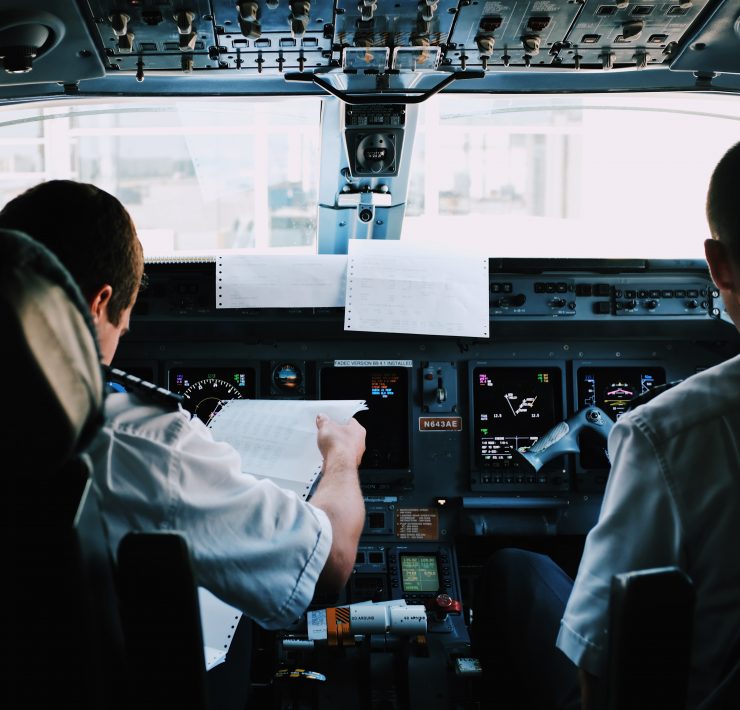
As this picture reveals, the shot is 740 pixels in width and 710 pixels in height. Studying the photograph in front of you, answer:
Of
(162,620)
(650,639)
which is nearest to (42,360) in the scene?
(162,620)

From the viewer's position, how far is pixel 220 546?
118 centimetres

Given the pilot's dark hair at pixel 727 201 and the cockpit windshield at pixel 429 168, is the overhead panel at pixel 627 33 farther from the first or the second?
the pilot's dark hair at pixel 727 201

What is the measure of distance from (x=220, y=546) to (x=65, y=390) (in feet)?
1.65

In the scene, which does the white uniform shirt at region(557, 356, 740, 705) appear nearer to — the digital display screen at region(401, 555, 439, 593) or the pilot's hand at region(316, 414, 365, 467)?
the pilot's hand at region(316, 414, 365, 467)

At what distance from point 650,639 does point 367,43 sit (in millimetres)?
1796

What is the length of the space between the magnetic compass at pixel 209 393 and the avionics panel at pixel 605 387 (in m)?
1.26

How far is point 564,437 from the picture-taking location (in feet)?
8.71

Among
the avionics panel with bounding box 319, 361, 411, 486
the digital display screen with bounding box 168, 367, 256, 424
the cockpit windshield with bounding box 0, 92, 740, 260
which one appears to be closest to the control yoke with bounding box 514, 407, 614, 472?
the avionics panel with bounding box 319, 361, 411, 486

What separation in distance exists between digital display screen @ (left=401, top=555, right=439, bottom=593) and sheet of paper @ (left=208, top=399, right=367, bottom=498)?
0.93 m

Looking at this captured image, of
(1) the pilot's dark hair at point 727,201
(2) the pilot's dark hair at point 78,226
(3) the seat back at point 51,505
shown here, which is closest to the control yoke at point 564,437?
(1) the pilot's dark hair at point 727,201

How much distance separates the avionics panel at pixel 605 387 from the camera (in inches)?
111

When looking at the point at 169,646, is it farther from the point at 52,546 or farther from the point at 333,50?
the point at 333,50

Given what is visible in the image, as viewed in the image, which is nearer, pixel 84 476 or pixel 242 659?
pixel 84 476

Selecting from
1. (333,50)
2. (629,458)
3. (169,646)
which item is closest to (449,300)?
(333,50)
